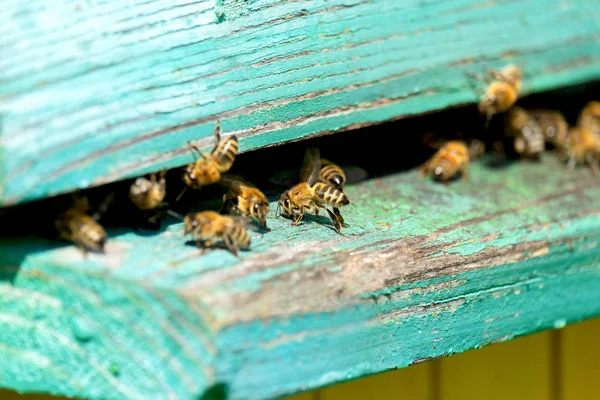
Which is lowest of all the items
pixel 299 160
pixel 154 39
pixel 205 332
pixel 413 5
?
pixel 205 332

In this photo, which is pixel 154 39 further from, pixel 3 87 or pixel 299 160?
pixel 299 160

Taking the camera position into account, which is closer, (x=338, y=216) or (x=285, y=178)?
(x=338, y=216)

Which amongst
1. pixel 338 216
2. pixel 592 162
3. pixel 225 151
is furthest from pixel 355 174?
A: pixel 592 162

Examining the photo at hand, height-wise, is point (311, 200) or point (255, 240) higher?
point (311, 200)

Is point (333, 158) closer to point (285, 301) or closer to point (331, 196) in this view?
point (331, 196)

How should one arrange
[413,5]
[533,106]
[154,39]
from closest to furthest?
[154,39] < [413,5] < [533,106]

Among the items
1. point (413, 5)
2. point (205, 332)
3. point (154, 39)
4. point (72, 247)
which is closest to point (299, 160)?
point (413, 5)

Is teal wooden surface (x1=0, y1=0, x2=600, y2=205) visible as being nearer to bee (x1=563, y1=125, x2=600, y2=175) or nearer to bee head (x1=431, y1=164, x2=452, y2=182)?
bee head (x1=431, y1=164, x2=452, y2=182)

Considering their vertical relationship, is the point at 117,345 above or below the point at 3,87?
below
